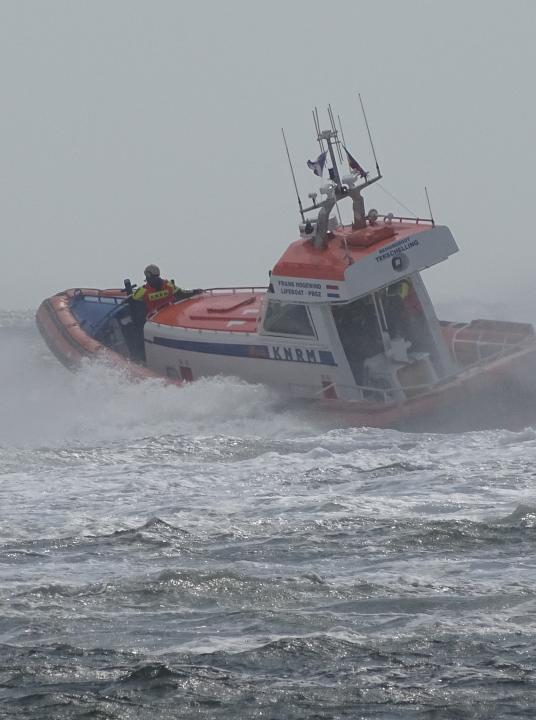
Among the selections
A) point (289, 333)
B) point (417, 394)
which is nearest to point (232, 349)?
point (289, 333)

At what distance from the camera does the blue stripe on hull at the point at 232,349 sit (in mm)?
13273

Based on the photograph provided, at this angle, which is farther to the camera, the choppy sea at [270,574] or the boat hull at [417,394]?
the boat hull at [417,394]

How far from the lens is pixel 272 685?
6.42 meters

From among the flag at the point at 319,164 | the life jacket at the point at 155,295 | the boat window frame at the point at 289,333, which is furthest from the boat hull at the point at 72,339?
the flag at the point at 319,164

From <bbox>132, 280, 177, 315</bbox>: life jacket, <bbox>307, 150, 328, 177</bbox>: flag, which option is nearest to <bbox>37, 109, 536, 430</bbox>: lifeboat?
<bbox>307, 150, 328, 177</bbox>: flag

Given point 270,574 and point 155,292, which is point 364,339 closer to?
point 155,292

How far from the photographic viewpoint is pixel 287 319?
13492mm

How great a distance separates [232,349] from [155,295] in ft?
6.54

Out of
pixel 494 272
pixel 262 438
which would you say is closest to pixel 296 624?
pixel 262 438

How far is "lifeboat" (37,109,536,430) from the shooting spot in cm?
1265

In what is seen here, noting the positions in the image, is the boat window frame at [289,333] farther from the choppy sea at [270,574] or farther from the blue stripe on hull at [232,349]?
the choppy sea at [270,574]

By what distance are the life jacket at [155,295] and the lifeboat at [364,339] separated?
108 centimetres

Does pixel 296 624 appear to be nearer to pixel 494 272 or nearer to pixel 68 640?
pixel 68 640

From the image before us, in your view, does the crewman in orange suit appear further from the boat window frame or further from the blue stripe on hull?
the boat window frame
